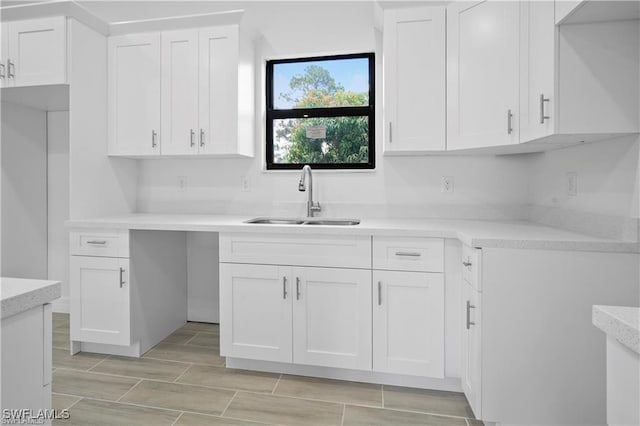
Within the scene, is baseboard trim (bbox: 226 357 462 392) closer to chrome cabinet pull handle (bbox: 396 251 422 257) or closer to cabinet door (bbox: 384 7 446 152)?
chrome cabinet pull handle (bbox: 396 251 422 257)

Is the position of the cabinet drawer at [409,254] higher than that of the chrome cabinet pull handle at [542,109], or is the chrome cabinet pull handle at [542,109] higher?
the chrome cabinet pull handle at [542,109]

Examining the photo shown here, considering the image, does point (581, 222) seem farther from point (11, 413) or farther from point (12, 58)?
point (12, 58)

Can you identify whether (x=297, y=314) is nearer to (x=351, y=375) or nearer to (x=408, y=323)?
(x=351, y=375)

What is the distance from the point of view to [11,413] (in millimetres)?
717

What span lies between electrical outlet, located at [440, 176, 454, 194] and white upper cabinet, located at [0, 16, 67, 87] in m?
2.65

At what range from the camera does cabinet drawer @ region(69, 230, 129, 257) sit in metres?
2.39

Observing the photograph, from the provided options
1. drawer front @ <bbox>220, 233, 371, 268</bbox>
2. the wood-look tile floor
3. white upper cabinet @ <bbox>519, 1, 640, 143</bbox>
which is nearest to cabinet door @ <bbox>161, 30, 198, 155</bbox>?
drawer front @ <bbox>220, 233, 371, 268</bbox>

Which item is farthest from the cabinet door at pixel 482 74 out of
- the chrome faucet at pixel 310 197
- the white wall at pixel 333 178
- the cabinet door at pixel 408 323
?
the chrome faucet at pixel 310 197

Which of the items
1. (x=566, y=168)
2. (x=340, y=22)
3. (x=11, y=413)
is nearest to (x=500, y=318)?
(x=566, y=168)

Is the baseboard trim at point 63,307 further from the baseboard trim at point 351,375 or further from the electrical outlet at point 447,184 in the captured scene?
the electrical outlet at point 447,184

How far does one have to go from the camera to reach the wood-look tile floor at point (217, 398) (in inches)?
71.6

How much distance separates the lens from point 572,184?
78.2 inches

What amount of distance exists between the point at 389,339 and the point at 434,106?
4.71 feet

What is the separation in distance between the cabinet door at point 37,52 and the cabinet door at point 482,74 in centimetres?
249
